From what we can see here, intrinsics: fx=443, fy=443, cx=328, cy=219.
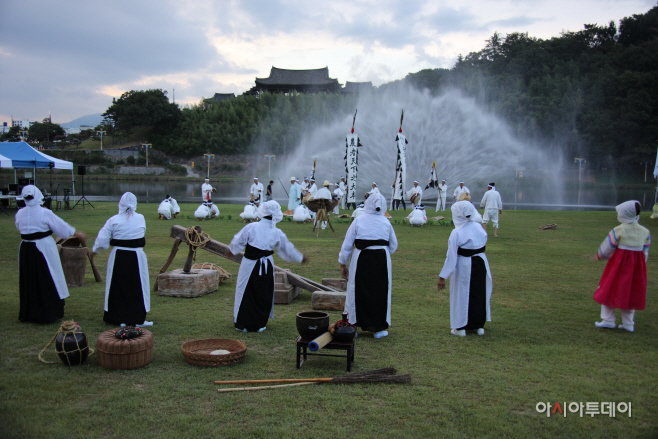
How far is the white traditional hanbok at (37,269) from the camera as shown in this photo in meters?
5.52

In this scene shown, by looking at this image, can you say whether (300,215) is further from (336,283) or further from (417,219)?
(336,283)

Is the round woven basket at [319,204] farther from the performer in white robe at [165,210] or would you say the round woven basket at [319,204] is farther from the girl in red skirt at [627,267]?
the girl in red skirt at [627,267]

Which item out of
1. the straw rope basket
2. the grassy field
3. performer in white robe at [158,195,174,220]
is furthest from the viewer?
performer in white robe at [158,195,174,220]

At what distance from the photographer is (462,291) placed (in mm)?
5453

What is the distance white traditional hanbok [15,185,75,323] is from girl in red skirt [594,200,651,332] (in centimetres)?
703

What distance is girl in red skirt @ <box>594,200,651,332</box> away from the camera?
561cm

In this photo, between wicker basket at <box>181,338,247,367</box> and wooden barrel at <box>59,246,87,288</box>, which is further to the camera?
wooden barrel at <box>59,246,87,288</box>

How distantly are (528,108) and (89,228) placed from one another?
162ft

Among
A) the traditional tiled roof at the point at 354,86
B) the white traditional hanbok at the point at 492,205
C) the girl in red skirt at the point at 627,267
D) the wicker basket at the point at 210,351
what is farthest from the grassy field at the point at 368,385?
the traditional tiled roof at the point at 354,86

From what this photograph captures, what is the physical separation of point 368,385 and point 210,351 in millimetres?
1702

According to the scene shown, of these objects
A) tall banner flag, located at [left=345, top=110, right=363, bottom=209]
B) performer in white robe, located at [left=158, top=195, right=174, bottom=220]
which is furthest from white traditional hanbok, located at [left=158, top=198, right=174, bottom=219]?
tall banner flag, located at [left=345, top=110, right=363, bottom=209]

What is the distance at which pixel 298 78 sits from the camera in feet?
234

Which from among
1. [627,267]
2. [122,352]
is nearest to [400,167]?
[627,267]

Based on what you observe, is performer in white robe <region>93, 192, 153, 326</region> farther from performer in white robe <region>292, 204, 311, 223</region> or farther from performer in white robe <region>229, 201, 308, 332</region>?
performer in white robe <region>292, 204, 311, 223</region>
